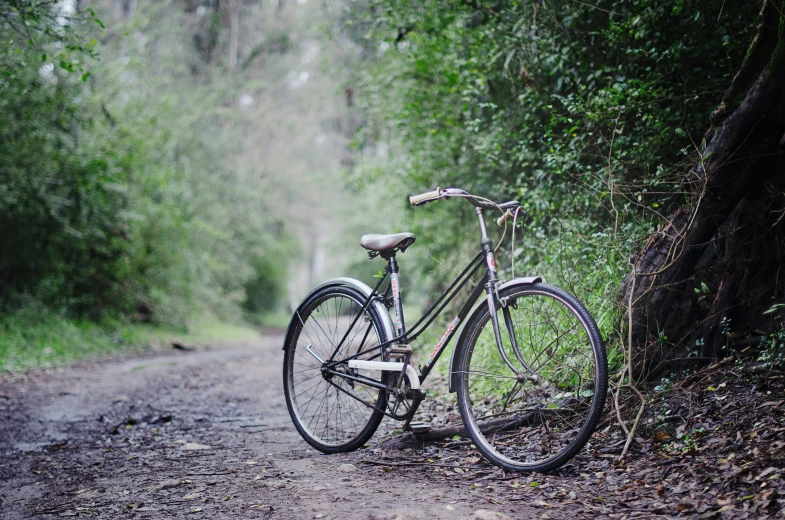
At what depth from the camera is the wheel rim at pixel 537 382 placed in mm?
3109

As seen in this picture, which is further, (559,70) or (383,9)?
(383,9)

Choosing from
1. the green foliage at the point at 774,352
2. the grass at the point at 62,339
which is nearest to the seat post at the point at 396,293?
the green foliage at the point at 774,352

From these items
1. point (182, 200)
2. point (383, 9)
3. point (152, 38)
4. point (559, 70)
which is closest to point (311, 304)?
point (559, 70)

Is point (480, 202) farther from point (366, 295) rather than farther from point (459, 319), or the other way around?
point (366, 295)

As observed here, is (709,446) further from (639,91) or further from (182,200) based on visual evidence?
(182,200)

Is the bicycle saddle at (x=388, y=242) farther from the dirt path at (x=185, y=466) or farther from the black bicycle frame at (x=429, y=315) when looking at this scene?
the dirt path at (x=185, y=466)

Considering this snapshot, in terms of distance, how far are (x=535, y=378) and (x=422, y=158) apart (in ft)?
14.8

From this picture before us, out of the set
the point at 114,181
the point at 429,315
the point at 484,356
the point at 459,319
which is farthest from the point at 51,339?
the point at 459,319

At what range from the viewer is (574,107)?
4.18 m

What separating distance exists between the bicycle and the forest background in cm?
30

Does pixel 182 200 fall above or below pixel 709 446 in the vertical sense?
above

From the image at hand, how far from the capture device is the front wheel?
9.54 ft

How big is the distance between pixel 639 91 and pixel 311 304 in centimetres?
253

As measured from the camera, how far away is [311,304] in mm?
4062
